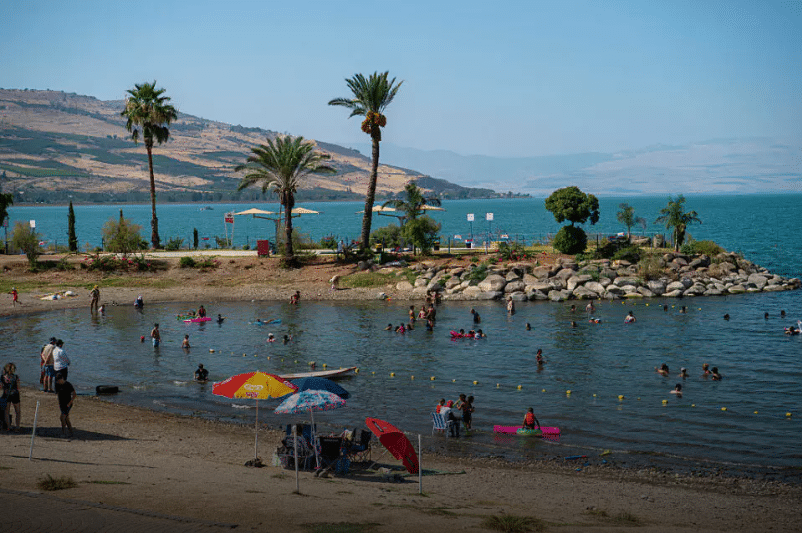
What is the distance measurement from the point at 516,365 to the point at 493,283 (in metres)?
19.4

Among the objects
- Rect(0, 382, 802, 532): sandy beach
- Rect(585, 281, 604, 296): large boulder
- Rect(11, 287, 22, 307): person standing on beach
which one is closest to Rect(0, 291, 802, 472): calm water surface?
Rect(0, 382, 802, 532): sandy beach

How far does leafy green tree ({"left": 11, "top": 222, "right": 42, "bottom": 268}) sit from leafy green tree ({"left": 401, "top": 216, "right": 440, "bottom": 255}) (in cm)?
2913

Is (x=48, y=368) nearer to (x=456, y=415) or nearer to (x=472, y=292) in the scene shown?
(x=456, y=415)

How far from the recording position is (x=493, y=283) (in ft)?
167

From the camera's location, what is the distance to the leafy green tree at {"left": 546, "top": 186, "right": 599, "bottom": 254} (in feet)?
185

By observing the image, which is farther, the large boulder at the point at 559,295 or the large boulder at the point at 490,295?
the large boulder at the point at 490,295

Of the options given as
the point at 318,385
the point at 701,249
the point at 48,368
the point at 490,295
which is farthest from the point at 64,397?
the point at 701,249

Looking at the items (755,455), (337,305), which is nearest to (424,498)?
(755,455)

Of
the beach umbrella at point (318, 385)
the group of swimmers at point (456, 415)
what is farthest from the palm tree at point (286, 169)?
the beach umbrella at point (318, 385)

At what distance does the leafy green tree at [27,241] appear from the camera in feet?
179

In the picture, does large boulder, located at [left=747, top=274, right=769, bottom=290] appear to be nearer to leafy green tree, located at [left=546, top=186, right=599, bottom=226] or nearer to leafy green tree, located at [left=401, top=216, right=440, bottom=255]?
leafy green tree, located at [left=546, top=186, right=599, bottom=226]

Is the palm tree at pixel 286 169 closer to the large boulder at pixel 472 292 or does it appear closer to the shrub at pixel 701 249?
the large boulder at pixel 472 292

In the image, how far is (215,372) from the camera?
A: 30609 mm

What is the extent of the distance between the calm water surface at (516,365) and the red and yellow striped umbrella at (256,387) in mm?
5434
